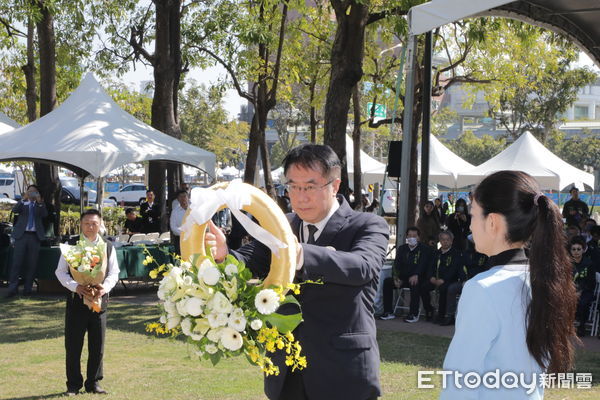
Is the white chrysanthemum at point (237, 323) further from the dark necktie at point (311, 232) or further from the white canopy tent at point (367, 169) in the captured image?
the white canopy tent at point (367, 169)

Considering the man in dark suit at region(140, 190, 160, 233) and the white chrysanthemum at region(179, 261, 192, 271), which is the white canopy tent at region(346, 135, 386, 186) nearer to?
the man in dark suit at region(140, 190, 160, 233)

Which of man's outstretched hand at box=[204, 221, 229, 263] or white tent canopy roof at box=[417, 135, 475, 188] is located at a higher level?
white tent canopy roof at box=[417, 135, 475, 188]

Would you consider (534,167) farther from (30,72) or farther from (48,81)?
(30,72)

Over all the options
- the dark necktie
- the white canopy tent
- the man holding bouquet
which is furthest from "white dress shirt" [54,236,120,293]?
the white canopy tent

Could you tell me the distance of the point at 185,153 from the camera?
15578mm

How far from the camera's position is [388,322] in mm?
12711

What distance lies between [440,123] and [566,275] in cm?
6443

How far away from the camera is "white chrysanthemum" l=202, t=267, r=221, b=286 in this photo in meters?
2.84

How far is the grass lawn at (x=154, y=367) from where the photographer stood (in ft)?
26.7

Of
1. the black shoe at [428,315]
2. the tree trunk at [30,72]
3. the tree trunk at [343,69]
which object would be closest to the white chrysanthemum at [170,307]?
the black shoe at [428,315]

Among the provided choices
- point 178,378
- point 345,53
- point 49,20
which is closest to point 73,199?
point 49,20

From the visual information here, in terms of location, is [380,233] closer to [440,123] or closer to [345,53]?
[345,53]

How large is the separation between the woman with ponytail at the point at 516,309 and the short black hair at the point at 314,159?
3.03ft

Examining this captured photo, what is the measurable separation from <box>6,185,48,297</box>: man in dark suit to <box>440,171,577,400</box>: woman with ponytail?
13.5 meters
